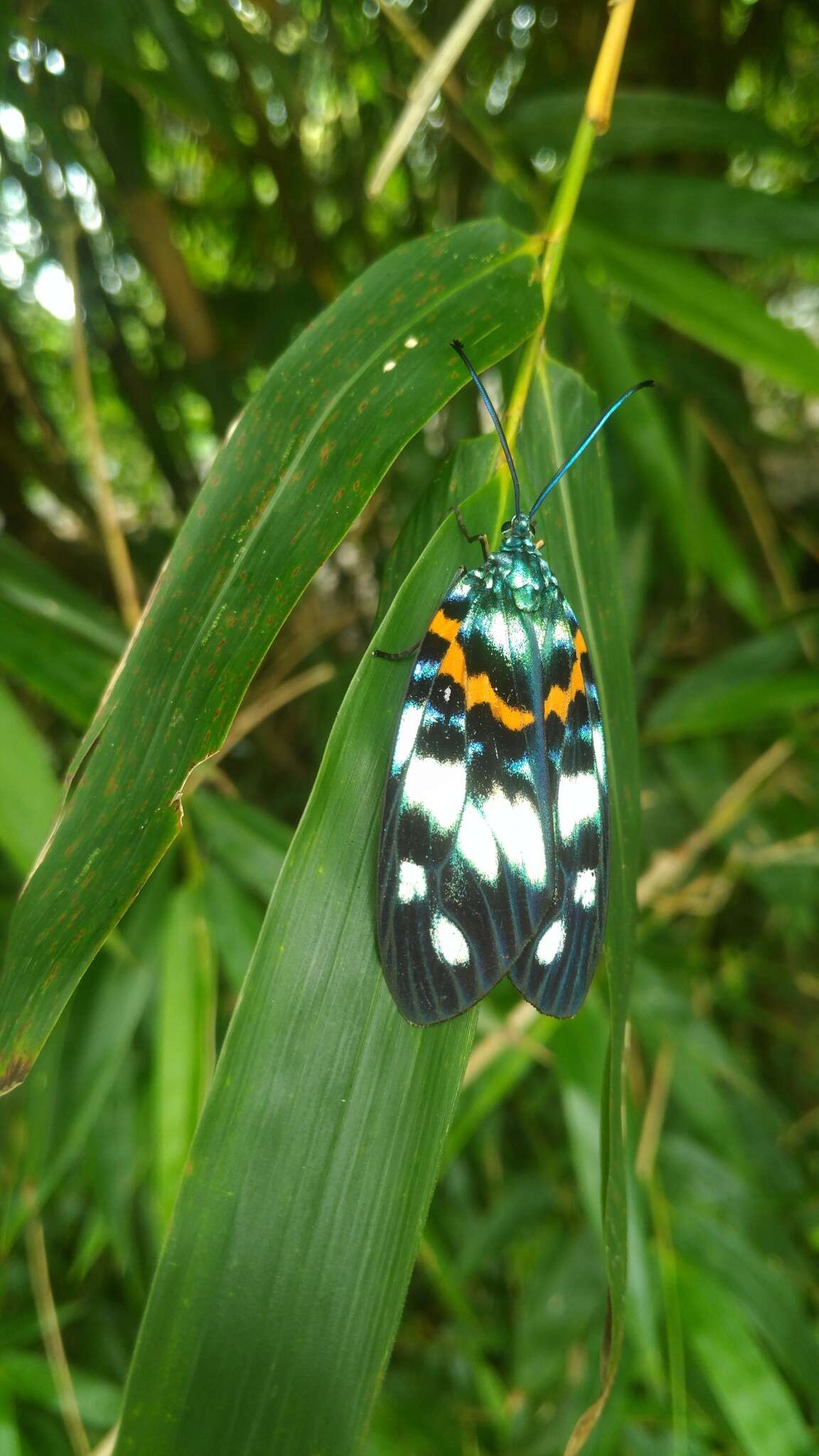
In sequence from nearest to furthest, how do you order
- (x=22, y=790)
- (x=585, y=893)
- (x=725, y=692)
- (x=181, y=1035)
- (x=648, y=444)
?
(x=585, y=893) → (x=22, y=790) → (x=181, y=1035) → (x=648, y=444) → (x=725, y=692)

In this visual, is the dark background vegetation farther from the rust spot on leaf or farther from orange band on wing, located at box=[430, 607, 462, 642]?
the rust spot on leaf

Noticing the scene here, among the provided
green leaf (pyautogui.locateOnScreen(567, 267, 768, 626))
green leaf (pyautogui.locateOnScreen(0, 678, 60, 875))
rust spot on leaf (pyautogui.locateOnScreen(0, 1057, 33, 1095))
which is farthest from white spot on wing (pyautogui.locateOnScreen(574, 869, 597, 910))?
green leaf (pyautogui.locateOnScreen(567, 267, 768, 626))

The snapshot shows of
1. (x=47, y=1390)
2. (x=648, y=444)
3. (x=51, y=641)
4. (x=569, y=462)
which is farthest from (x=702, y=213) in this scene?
(x=47, y=1390)

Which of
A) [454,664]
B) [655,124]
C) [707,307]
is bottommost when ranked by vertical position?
[454,664]

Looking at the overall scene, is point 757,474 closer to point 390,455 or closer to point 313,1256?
point 390,455

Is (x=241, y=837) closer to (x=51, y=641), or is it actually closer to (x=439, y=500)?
(x=51, y=641)

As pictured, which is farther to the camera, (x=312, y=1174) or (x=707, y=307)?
(x=707, y=307)

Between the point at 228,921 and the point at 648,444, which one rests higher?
the point at 648,444
